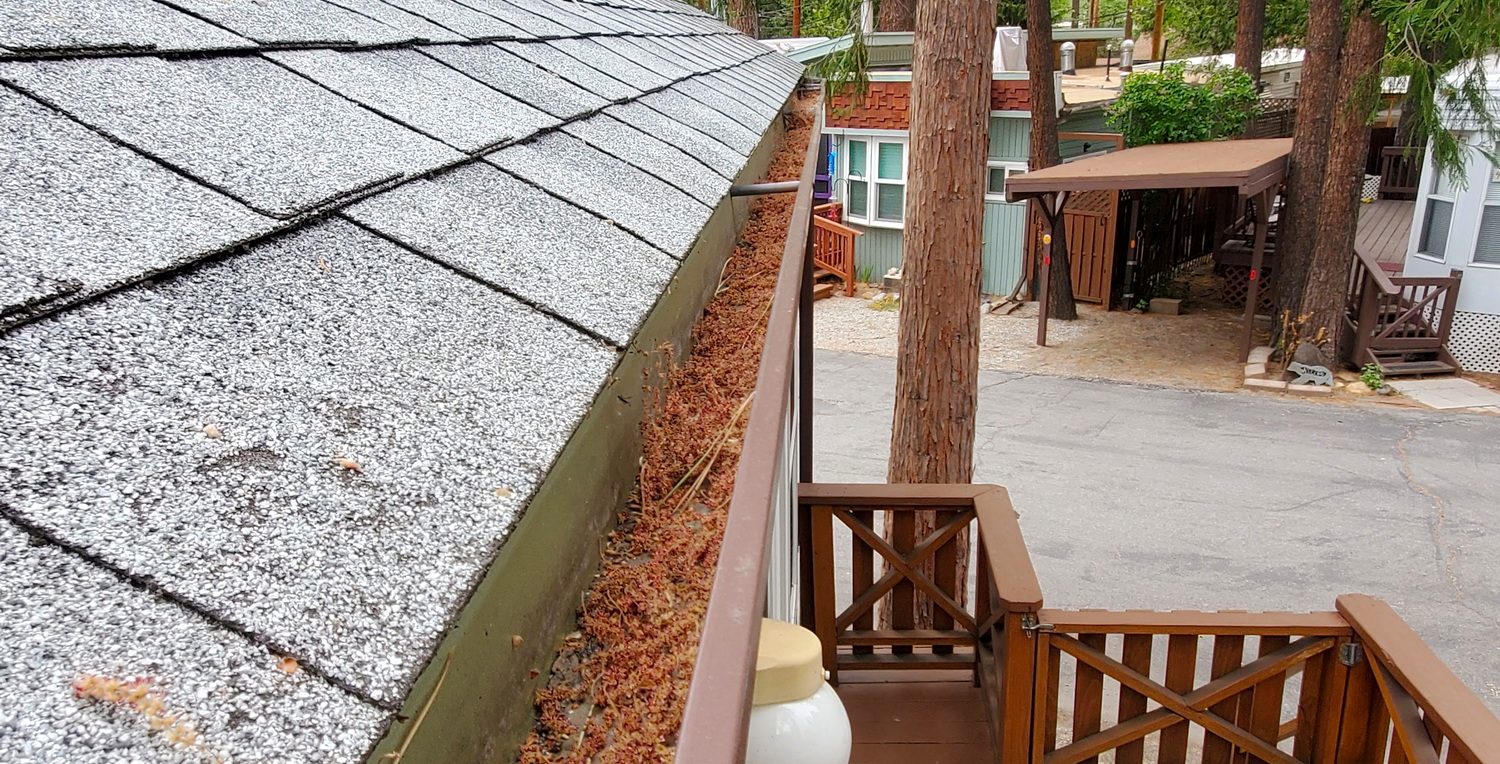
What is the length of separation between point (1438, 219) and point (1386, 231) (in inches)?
231

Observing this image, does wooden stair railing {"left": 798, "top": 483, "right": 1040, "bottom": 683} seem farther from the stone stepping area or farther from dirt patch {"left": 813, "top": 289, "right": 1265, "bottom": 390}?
the stone stepping area

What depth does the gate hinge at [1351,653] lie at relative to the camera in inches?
145

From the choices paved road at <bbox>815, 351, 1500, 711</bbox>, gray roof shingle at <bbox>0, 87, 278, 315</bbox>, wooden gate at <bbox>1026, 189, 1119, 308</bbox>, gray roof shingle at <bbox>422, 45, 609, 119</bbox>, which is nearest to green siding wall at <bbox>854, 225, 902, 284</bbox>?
wooden gate at <bbox>1026, 189, 1119, 308</bbox>

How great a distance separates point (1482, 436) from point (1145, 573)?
233 inches

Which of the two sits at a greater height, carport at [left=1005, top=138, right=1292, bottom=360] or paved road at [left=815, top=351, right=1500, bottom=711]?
carport at [left=1005, top=138, right=1292, bottom=360]

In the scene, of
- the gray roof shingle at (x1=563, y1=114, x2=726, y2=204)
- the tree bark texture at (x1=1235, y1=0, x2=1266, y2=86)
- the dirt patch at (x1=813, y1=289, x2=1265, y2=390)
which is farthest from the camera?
the tree bark texture at (x1=1235, y1=0, x2=1266, y2=86)

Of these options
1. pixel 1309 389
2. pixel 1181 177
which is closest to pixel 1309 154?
pixel 1181 177

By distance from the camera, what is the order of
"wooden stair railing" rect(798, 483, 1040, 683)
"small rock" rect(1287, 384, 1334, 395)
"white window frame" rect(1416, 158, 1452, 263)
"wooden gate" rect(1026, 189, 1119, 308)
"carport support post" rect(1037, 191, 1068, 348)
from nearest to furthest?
"wooden stair railing" rect(798, 483, 1040, 683) < "small rock" rect(1287, 384, 1334, 395) < "white window frame" rect(1416, 158, 1452, 263) < "carport support post" rect(1037, 191, 1068, 348) < "wooden gate" rect(1026, 189, 1119, 308)

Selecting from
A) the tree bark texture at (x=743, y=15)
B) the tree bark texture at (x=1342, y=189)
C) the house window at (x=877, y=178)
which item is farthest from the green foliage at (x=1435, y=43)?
the house window at (x=877, y=178)

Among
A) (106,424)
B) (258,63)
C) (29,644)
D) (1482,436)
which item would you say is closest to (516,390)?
(106,424)

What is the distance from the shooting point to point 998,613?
13.3 ft

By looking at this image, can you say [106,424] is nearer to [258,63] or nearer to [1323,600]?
[258,63]

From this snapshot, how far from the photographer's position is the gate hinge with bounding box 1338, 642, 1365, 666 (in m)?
3.69

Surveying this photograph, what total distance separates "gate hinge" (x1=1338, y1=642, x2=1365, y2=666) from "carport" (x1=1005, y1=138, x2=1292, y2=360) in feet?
32.0
